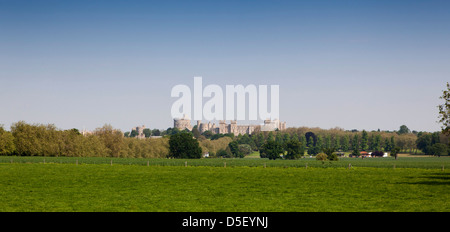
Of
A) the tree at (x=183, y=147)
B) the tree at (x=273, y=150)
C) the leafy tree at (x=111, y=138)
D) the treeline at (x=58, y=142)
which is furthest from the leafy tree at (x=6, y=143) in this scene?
the tree at (x=273, y=150)

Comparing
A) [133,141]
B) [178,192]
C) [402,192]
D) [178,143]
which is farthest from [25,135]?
[402,192]

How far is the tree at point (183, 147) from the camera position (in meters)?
165

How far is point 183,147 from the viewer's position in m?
165

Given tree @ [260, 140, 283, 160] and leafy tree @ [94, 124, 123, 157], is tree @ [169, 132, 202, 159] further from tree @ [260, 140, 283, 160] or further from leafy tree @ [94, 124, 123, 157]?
tree @ [260, 140, 283, 160]

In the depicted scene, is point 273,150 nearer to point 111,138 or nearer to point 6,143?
point 111,138

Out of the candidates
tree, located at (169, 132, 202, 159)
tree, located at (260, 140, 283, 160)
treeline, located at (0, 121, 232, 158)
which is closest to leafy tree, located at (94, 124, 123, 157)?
treeline, located at (0, 121, 232, 158)

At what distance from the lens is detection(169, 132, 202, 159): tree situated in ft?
542

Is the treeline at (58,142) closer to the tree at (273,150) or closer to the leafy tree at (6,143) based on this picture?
the leafy tree at (6,143)

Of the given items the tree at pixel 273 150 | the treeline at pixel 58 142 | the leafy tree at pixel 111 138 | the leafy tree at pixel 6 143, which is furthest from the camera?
the tree at pixel 273 150
